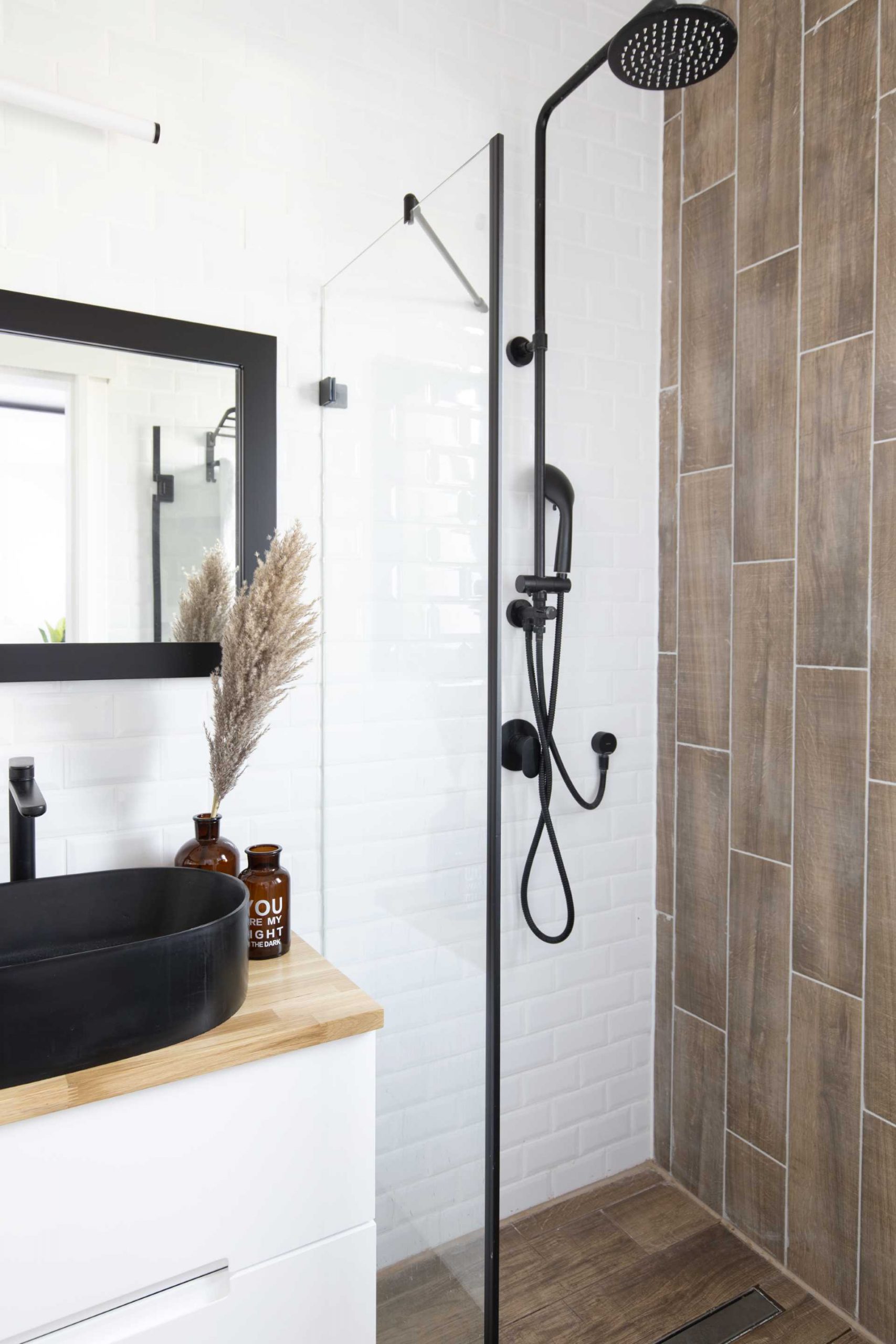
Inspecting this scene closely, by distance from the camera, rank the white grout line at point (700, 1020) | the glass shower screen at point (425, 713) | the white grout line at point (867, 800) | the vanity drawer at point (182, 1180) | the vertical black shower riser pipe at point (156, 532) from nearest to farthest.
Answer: the vanity drawer at point (182, 1180) → the glass shower screen at point (425, 713) → the vertical black shower riser pipe at point (156, 532) → the white grout line at point (867, 800) → the white grout line at point (700, 1020)

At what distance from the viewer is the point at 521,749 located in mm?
1601

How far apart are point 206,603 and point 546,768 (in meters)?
0.72

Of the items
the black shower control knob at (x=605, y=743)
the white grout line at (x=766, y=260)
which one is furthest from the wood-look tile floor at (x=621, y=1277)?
the black shower control knob at (x=605, y=743)

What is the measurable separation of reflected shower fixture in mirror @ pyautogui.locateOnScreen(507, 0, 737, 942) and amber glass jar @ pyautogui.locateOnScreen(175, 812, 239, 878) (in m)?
0.59

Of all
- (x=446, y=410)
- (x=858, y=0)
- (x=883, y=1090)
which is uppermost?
(x=858, y=0)

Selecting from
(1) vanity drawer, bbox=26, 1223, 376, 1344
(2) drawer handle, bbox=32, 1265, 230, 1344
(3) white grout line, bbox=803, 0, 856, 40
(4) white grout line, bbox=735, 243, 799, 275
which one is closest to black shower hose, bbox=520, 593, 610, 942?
(4) white grout line, bbox=735, 243, 799, 275

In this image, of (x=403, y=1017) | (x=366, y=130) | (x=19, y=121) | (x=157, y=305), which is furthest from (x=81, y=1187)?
(x=366, y=130)

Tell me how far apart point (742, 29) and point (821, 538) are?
3.54 ft

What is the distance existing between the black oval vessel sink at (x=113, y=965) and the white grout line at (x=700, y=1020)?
118 cm

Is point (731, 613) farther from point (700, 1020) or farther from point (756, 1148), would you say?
point (756, 1148)

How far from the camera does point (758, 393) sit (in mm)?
1737

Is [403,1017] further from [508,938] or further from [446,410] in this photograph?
[446,410]

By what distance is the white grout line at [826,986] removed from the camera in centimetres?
155

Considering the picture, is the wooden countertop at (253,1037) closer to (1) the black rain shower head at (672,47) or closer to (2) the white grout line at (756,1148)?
(2) the white grout line at (756,1148)
